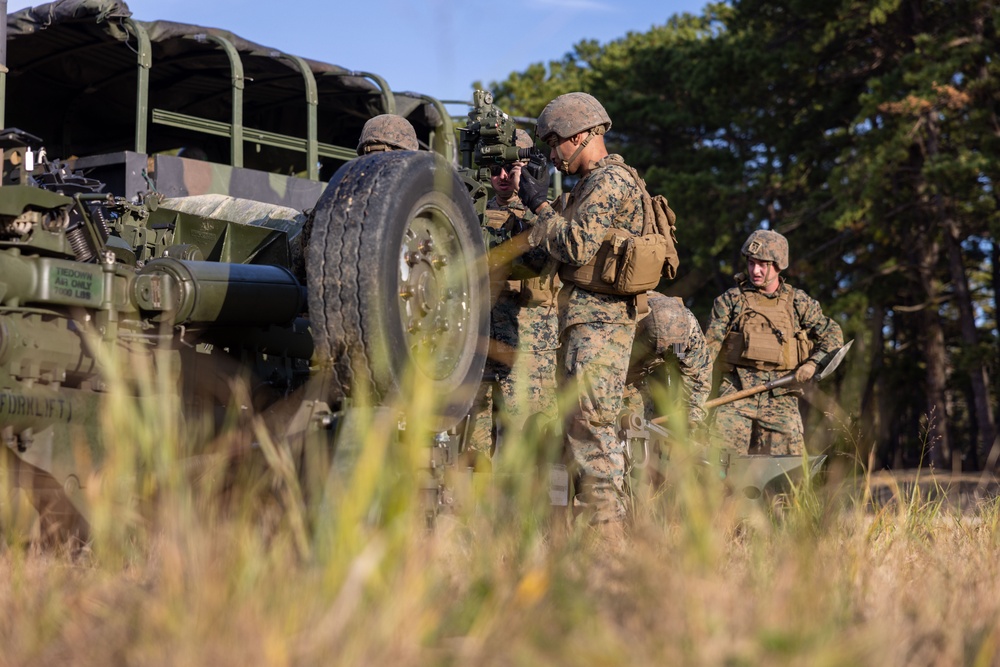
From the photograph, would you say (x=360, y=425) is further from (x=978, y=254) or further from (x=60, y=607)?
(x=978, y=254)

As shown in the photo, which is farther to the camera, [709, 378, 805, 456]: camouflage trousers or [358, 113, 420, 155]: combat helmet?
[709, 378, 805, 456]: camouflage trousers

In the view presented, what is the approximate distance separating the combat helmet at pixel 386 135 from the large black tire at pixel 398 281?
1680mm

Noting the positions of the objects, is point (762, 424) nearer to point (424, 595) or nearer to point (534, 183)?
point (534, 183)

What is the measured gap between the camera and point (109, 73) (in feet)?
33.3

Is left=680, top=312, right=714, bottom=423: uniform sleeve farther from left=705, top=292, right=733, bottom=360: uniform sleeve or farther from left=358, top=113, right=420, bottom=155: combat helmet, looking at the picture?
left=358, top=113, right=420, bottom=155: combat helmet

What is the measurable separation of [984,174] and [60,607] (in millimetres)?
15542

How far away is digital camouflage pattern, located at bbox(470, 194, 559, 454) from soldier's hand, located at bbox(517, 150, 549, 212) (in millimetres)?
183

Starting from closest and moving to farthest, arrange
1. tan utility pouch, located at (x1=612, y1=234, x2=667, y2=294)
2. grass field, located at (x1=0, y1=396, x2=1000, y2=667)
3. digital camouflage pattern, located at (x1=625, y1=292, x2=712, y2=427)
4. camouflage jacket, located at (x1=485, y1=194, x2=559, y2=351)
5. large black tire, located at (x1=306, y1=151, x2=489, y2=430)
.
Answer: grass field, located at (x1=0, y1=396, x2=1000, y2=667), large black tire, located at (x1=306, y1=151, x2=489, y2=430), tan utility pouch, located at (x1=612, y1=234, x2=667, y2=294), camouflage jacket, located at (x1=485, y1=194, x2=559, y2=351), digital camouflage pattern, located at (x1=625, y1=292, x2=712, y2=427)

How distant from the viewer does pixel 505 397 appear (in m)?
6.15

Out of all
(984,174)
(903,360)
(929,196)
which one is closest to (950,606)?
(984,174)

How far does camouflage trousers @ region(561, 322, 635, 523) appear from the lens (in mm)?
5180

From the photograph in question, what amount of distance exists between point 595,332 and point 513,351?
1.23 metres

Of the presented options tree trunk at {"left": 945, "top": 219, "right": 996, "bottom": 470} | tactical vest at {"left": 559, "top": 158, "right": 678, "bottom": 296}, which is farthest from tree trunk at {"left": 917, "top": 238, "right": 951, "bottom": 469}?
tactical vest at {"left": 559, "top": 158, "right": 678, "bottom": 296}

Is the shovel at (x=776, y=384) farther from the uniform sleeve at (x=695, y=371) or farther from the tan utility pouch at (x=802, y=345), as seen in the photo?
the uniform sleeve at (x=695, y=371)
